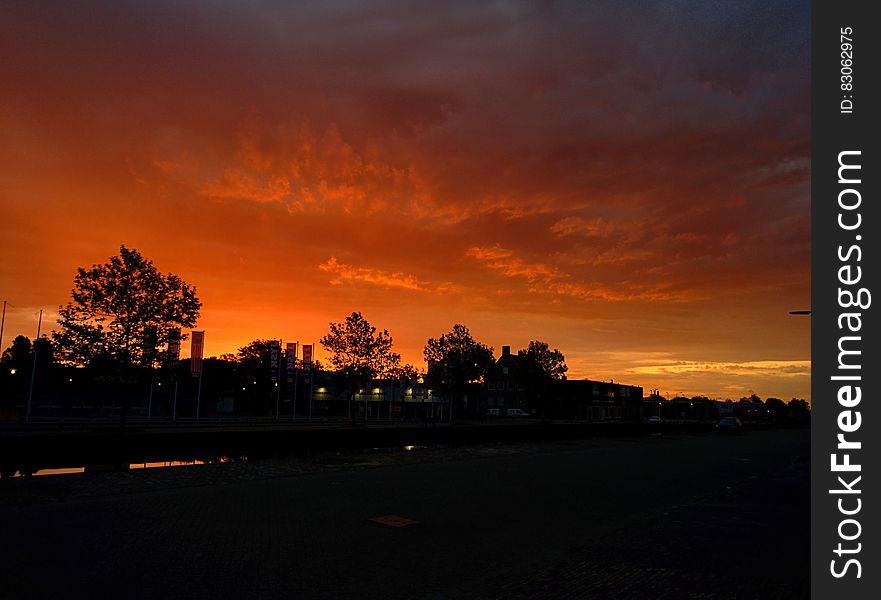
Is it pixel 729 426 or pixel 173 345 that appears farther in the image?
pixel 729 426

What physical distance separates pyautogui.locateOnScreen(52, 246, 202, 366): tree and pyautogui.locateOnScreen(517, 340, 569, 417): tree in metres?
69.0

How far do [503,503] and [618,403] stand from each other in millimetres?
119962

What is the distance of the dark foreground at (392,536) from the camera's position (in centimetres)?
693

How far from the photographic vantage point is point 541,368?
9244cm

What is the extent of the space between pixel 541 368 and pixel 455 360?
125ft

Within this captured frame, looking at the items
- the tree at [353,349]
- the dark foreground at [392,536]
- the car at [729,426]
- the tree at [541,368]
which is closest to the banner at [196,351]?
the tree at [353,349]

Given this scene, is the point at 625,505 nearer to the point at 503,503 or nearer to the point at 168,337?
the point at 503,503

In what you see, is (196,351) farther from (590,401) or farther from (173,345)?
(590,401)

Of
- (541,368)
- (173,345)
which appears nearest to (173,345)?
(173,345)

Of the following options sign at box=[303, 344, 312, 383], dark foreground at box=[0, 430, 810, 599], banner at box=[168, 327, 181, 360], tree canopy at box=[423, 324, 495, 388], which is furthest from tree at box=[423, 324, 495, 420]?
dark foreground at box=[0, 430, 810, 599]

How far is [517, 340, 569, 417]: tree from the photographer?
91562 mm

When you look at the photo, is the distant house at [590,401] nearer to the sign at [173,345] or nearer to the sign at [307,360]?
the sign at [307,360]

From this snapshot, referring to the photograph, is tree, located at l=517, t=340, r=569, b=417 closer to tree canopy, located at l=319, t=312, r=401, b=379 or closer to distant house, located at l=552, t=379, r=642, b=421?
distant house, located at l=552, t=379, r=642, b=421

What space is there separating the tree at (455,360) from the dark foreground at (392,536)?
1579 inches
